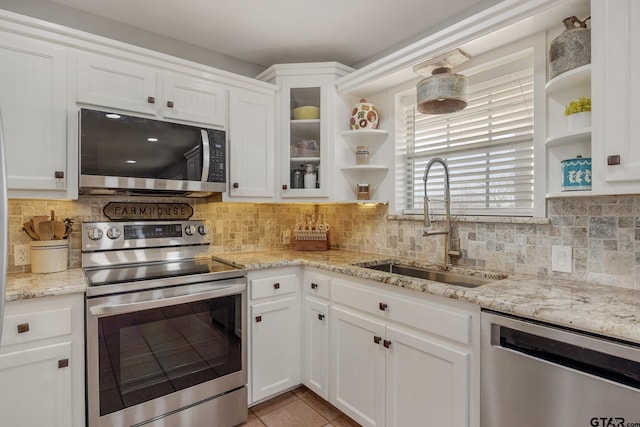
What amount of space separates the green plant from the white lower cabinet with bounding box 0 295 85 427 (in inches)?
89.9

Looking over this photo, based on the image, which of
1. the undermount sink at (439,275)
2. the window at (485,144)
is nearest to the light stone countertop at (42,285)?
the undermount sink at (439,275)

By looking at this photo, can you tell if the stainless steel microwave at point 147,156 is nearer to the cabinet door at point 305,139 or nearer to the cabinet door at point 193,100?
the cabinet door at point 193,100

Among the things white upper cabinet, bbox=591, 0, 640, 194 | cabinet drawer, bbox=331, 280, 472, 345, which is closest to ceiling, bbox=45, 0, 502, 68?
white upper cabinet, bbox=591, 0, 640, 194

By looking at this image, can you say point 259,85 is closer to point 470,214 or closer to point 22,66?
point 22,66

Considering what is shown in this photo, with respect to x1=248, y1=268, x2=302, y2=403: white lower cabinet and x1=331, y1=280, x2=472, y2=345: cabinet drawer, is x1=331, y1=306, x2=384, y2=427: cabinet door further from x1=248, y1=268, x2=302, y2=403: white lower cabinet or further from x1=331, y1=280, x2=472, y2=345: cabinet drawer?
x1=248, y1=268, x2=302, y2=403: white lower cabinet

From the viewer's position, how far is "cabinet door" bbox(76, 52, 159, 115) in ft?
5.94

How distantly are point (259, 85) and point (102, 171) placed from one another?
116cm

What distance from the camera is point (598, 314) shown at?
3.58ft

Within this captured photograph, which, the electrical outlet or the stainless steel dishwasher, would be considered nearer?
the stainless steel dishwasher

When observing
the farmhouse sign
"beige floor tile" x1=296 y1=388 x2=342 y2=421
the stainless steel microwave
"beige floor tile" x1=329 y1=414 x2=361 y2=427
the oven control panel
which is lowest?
"beige floor tile" x1=329 y1=414 x2=361 y2=427

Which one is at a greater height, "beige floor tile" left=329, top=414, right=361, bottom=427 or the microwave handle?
the microwave handle

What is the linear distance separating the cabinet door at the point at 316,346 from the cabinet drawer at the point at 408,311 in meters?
0.18

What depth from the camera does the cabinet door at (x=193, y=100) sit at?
206cm

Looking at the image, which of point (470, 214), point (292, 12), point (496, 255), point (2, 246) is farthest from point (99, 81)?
point (496, 255)
